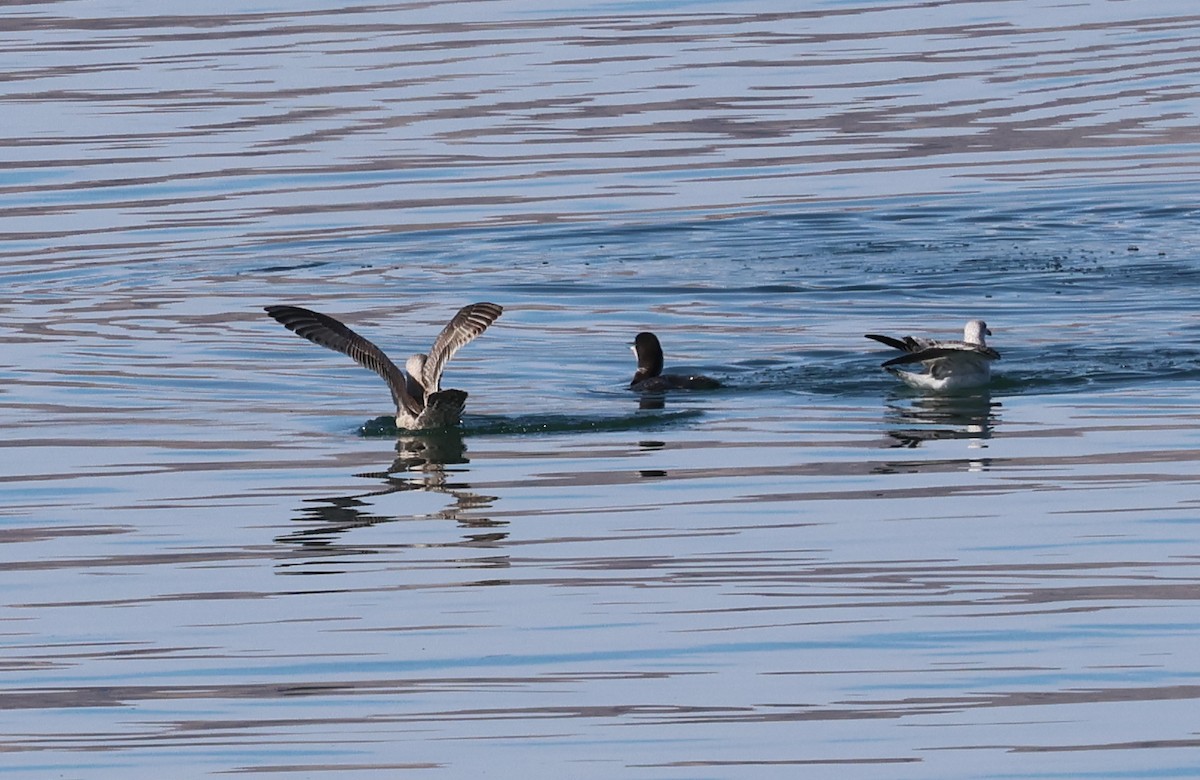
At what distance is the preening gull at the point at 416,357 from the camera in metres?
14.3

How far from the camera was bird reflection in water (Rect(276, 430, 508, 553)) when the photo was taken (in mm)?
12109

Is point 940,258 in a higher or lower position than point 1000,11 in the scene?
lower

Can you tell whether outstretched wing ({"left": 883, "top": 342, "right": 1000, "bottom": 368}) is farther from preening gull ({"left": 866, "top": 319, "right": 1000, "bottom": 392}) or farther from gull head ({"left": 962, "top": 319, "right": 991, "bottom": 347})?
gull head ({"left": 962, "top": 319, "right": 991, "bottom": 347})

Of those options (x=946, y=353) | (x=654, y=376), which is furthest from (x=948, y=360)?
(x=654, y=376)

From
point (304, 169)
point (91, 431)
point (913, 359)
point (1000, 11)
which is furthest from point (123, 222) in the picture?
point (1000, 11)

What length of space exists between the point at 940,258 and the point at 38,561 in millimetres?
11855

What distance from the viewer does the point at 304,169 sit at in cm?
2869

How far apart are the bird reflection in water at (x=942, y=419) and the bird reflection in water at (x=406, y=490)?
271 centimetres

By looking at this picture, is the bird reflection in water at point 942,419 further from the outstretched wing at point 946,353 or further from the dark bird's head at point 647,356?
the dark bird's head at point 647,356

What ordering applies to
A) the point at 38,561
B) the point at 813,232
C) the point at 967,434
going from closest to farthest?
1. the point at 38,561
2. the point at 967,434
3. the point at 813,232

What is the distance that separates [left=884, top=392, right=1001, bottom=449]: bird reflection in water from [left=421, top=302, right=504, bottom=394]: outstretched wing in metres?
2.54

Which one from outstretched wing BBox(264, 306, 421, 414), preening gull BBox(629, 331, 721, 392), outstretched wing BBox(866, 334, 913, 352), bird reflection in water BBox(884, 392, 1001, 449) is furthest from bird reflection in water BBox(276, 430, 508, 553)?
outstretched wing BBox(866, 334, 913, 352)

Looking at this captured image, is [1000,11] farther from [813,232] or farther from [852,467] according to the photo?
[852,467]

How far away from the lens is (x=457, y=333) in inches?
571
